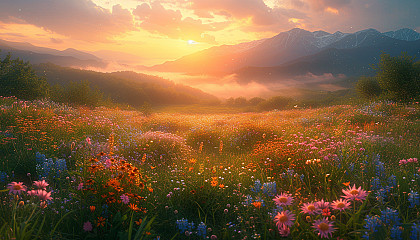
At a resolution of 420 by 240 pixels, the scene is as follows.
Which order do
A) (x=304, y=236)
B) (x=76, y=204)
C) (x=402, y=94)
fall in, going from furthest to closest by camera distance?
(x=402, y=94) < (x=76, y=204) < (x=304, y=236)

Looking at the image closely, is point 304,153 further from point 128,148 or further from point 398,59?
point 398,59

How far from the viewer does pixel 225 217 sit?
3.46 m

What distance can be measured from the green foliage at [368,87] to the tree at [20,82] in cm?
4058

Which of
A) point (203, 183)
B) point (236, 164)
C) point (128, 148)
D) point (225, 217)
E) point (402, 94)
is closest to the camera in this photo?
point (225, 217)

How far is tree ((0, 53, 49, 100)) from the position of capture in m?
20.5

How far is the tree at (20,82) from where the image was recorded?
67.2 feet

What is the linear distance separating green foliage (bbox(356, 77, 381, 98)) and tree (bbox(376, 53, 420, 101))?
728cm

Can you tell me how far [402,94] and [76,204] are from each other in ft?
104

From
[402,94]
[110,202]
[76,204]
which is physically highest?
[402,94]

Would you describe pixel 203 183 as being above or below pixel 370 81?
below

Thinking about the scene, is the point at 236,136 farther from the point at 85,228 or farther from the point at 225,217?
the point at 85,228

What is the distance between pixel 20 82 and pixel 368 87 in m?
42.9

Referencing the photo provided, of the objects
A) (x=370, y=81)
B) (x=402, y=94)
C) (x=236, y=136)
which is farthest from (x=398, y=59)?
(x=236, y=136)

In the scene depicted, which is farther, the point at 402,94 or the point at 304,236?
the point at 402,94
